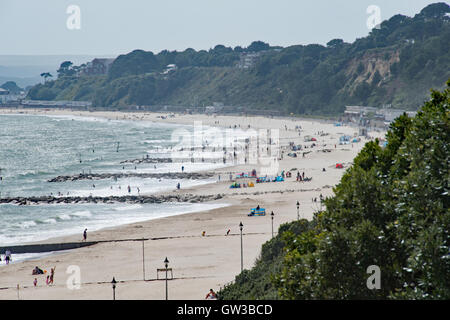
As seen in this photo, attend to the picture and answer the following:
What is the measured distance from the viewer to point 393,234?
12992 mm

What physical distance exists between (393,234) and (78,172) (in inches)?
2464

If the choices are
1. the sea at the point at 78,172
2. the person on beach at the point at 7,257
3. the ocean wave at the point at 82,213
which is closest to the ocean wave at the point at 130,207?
the sea at the point at 78,172

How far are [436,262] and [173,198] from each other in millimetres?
40335

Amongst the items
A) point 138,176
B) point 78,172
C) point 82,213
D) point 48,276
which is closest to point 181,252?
point 48,276

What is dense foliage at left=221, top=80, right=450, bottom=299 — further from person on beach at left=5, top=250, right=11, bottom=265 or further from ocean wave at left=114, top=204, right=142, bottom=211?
ocean wave at left=114, top=204, right=142, bottom=211

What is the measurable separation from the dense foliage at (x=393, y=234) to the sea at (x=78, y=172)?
27064 mm

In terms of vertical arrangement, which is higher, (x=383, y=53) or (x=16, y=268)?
(x=383, y=53)

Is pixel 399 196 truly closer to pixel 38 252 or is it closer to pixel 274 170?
pixel 38 252

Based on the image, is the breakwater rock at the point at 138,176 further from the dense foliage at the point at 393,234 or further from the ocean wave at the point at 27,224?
the dense foliage at the point at 393,234

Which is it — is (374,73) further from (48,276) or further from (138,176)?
(48,276)

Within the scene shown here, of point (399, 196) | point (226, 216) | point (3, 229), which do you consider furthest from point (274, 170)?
point (399, 196)

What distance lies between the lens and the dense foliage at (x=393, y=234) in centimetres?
1164

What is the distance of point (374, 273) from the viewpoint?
12.6m

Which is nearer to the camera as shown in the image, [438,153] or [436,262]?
[436,262]
